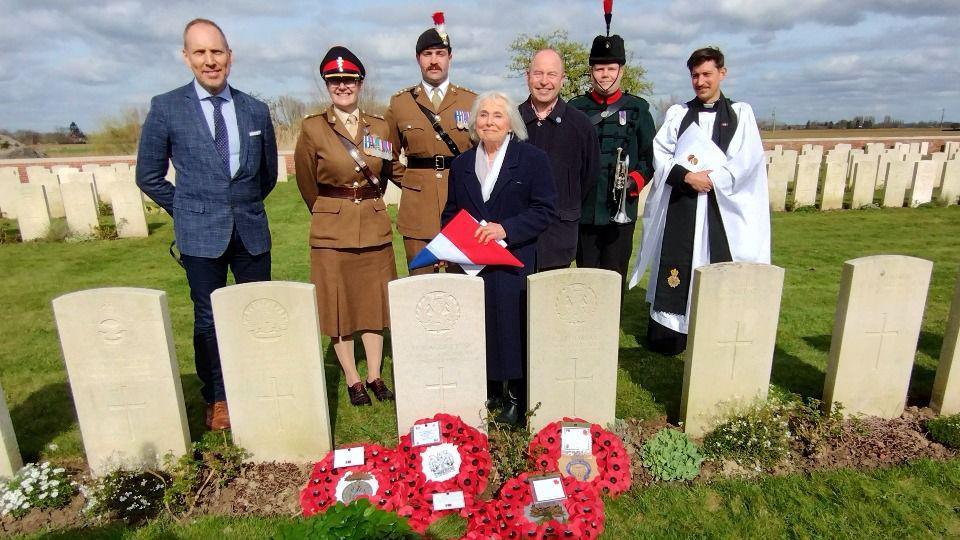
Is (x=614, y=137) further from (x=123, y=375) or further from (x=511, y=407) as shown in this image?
(x=123, y=375)

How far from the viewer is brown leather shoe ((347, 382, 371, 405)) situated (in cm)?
408

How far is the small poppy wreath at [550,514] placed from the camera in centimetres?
268

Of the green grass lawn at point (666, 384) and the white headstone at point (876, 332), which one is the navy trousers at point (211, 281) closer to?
the green grass lawn at point (666, 384)

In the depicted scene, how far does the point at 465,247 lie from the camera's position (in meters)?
3.29

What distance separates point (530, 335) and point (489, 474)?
0.85m

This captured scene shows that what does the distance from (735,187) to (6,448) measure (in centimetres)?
493

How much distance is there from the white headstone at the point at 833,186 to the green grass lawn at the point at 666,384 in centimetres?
231

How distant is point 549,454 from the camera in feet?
10.4

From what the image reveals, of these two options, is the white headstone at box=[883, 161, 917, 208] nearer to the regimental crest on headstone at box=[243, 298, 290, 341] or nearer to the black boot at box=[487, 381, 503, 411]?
the black boot at box=[487, 381, 503, 411]

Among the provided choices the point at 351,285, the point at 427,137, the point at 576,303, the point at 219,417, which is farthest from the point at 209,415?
the point at 576,303

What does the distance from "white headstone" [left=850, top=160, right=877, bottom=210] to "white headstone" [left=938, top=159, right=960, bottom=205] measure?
161cm

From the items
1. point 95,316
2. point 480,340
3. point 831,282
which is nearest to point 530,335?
point 480,340

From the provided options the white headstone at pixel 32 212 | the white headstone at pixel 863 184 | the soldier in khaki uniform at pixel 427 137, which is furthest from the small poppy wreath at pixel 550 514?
the white headstone at pixel 863 184

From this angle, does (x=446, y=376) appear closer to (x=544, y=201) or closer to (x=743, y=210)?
(x=544, y=201)
